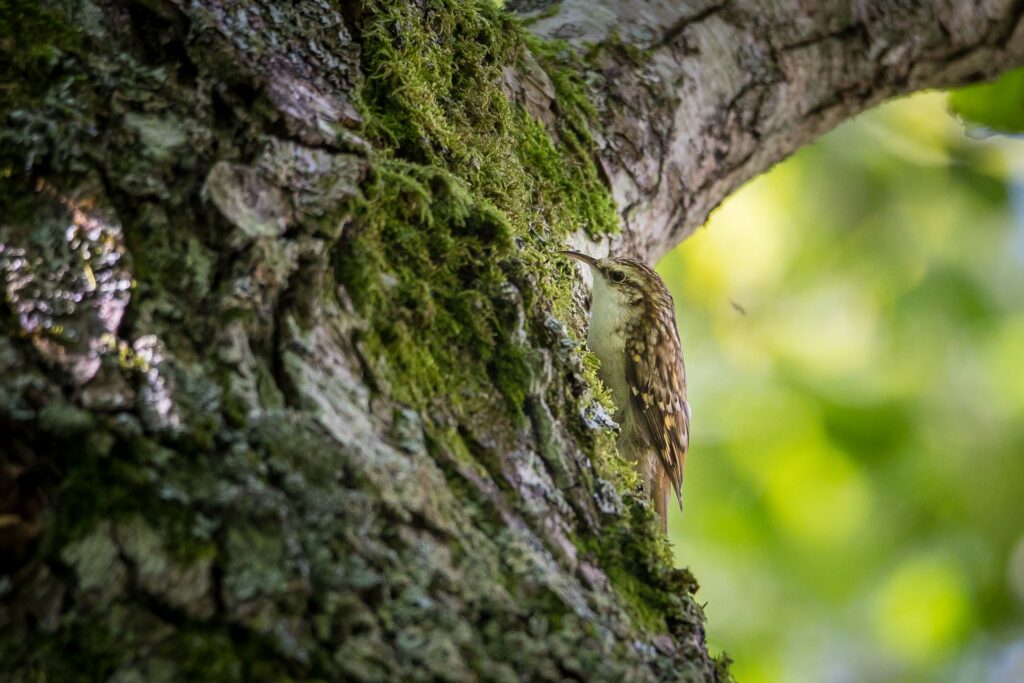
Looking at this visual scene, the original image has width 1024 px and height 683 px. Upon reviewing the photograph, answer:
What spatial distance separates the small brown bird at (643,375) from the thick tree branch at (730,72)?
0.52 ft

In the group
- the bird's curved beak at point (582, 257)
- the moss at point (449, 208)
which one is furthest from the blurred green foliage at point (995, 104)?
the moss at point (449, 208)

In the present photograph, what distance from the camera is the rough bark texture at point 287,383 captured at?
3.09 feet

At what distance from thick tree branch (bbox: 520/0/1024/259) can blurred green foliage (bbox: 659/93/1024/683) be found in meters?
1.84

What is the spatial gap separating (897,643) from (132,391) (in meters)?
4.58

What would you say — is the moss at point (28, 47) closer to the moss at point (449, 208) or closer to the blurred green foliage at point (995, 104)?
the moss at point (449, 208)

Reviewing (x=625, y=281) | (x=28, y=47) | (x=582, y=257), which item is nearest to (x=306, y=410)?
(x=28, y=47)

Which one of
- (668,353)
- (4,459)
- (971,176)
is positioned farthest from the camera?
(971,176)

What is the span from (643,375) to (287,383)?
1.86m

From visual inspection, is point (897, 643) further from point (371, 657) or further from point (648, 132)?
point (371, 657)

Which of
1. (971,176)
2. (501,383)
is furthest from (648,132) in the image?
(971,176)

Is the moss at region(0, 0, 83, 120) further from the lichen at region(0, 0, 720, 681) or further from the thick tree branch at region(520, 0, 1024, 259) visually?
the thick tree branch at region(520, 0, 1024, 259)

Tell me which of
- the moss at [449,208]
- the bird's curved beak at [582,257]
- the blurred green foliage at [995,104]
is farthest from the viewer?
the blurred green foliage at [995,104]

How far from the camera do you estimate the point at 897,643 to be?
15.4ft

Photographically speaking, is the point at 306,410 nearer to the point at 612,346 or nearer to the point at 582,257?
the point at 582,257
